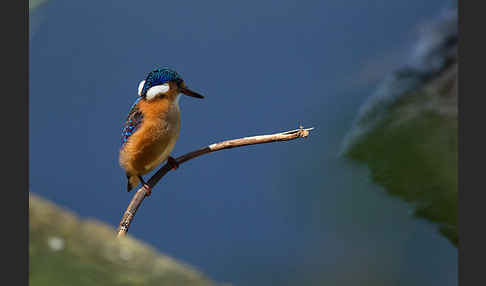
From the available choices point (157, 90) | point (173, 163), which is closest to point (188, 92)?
point (157, 90)

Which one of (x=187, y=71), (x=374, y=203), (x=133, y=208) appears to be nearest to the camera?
(x=133, y=208)

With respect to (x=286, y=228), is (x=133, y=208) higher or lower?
lower

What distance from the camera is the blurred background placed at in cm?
179

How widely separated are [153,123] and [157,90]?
3.4 inches

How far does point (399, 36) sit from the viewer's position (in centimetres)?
207

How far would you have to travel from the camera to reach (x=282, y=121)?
1.97 m

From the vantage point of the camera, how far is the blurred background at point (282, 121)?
1795mm

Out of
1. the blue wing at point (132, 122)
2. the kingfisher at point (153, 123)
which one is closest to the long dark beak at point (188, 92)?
the kingfisher at point (153, 123)

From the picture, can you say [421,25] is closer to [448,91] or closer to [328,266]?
[448,91]

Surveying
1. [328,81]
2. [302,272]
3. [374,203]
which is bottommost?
[302,272]

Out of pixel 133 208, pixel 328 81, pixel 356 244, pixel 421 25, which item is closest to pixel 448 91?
pixel 421 25

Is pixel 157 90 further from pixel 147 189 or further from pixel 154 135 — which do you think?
pixel 147 189

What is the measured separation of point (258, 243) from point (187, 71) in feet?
1.83

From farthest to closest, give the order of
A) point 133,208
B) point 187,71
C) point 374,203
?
1. point 374,203
2. point 187,71
3. point 133,208
